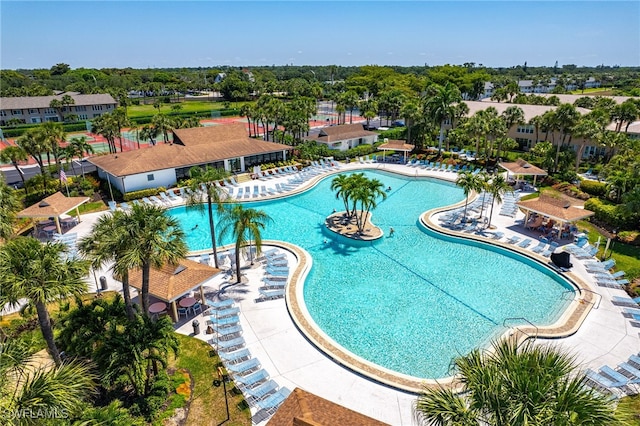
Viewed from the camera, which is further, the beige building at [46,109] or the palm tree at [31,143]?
the beige building at [46,109]

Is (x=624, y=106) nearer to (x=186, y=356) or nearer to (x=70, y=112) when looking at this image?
(x=186, y=356)

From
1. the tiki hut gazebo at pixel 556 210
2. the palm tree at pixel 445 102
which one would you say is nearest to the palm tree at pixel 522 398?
the tiki hut gazebo at pixel 556 210

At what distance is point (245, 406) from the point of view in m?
14.1

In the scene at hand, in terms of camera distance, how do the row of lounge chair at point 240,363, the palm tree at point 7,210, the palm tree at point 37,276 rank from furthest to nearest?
1. the palm tree at point 7,210
2. the row of lounge chair at point 240,363
3. the palm tree at point 37,276

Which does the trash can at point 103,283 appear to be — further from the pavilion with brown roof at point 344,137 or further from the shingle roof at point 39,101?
the shingle roof at point 39,101

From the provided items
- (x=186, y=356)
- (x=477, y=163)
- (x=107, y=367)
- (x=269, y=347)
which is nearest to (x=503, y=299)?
(x=269, y=347)

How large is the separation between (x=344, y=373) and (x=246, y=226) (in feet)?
31.7

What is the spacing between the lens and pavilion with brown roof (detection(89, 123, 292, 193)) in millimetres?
37219

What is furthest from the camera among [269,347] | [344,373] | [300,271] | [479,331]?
[300,271]

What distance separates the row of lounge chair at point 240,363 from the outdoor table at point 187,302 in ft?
3.00

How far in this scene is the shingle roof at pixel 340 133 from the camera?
54.2m

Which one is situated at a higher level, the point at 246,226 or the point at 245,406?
the point at 246,226

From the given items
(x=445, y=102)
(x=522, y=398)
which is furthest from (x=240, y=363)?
(x=445, y=102)

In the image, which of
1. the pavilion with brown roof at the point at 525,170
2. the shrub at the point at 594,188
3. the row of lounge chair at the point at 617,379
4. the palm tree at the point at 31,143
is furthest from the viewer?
the pavilion with brown roof at the point at 525,170
